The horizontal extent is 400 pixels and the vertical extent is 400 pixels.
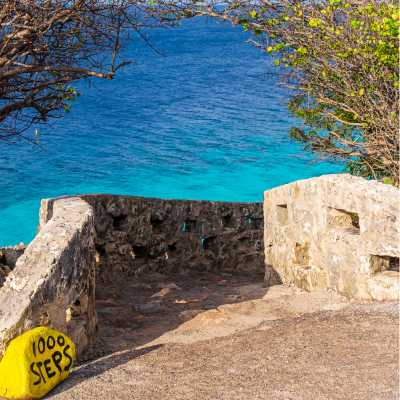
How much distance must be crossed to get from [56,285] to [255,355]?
5.48 feet

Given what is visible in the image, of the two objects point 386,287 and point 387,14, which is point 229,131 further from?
point 386,287

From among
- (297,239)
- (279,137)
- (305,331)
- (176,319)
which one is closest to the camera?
(305,331)

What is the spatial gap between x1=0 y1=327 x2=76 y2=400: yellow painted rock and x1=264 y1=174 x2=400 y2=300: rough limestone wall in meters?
3.11

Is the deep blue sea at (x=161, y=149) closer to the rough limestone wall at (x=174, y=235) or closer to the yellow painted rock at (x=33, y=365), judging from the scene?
the rough limestone wall at (x=174, y=235)

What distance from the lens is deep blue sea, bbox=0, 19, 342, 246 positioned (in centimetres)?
3178

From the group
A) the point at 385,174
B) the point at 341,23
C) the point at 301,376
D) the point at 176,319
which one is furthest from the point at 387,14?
the point at 301,376

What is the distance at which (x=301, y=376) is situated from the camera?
4910 millimetres

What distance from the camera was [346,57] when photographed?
34.4 ft

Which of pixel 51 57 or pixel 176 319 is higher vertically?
pixel 51 57

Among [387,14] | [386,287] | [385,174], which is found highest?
[387,14]

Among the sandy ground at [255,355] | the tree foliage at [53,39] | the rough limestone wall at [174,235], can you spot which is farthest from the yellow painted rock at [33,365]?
the rough limestone wall at [174,235]

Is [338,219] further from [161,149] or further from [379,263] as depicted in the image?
[161,149]

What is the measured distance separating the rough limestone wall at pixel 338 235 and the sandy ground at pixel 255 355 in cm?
29

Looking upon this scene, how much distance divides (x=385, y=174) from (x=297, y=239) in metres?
3.85
